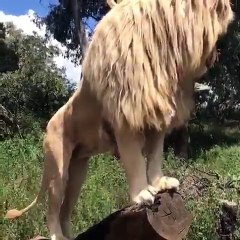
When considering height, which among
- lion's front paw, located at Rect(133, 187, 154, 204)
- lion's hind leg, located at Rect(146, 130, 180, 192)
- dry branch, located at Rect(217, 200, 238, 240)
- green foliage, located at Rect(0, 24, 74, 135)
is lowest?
dry branch, located at Rect(217, 200, 238, 240)

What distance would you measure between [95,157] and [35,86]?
30.7 ft

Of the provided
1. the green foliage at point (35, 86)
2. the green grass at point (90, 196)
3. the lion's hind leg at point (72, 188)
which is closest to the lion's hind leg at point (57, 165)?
the lion's hind leg at point (72, 188)

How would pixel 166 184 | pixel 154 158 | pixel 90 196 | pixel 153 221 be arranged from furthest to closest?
pixel 90 196 < pixel 154 158 < pixel 166 184 < pixel 153 221

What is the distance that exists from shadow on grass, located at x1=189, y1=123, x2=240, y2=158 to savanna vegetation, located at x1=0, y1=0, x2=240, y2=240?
25mm

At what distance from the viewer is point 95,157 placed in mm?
6777

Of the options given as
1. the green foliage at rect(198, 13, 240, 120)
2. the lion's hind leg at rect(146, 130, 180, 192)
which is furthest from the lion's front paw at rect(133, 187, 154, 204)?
the green foliage at rect(198, 13, 240, 120)

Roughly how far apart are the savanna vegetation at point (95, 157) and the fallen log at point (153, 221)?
6.82 ft

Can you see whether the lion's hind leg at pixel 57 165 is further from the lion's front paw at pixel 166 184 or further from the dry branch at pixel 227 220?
the dry branch at pixel 227 220

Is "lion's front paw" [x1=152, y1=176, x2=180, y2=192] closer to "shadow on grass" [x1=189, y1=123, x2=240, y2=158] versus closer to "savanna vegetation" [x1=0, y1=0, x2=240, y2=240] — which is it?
"savanna vegetation" [x1=0, y1=0, x2=240, y2=240]

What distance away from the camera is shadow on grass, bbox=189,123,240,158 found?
1700 cm

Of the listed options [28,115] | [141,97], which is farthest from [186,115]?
[28,115]

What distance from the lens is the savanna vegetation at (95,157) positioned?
5281 millimetres

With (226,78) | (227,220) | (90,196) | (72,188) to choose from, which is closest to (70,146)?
(72,188)

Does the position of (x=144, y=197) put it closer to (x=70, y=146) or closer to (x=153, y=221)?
(x=153, y=221)
